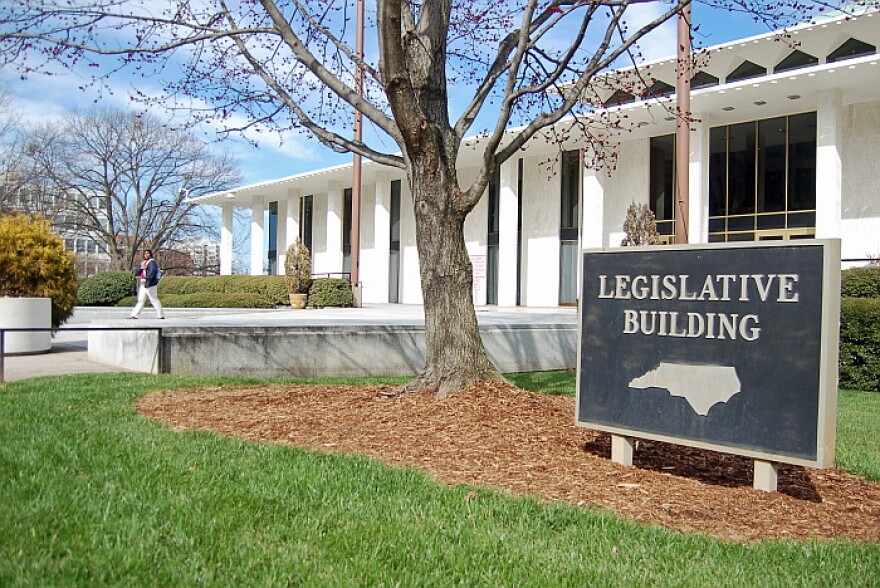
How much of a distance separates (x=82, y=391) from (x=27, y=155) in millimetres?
36021

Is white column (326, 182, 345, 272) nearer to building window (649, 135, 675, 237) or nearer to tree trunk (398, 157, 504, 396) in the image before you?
building window (649, 135, 675, 237)

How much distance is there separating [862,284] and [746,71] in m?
14.0

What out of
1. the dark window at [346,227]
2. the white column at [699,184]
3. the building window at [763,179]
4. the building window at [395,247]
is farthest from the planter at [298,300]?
the dark window at [346,227]

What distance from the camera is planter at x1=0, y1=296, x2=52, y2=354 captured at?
39.7 feet

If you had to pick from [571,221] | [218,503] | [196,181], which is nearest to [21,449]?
[218,503]

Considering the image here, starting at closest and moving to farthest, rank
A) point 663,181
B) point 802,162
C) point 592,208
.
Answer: point 802,162 < point 592,208 < point 663,181

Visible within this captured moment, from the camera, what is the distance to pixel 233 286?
35.4m

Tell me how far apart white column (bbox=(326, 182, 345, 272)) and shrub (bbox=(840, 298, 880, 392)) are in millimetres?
32534

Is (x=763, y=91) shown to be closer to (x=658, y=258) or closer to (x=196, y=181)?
(x=658, y=258)

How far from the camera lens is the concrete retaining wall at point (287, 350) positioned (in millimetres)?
10305

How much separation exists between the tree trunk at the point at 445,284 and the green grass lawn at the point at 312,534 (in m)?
2.14

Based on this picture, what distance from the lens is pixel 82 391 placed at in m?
8.07

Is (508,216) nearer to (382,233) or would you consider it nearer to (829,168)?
(382,233)

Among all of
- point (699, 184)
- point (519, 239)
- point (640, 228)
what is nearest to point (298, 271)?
point (519, 239)
